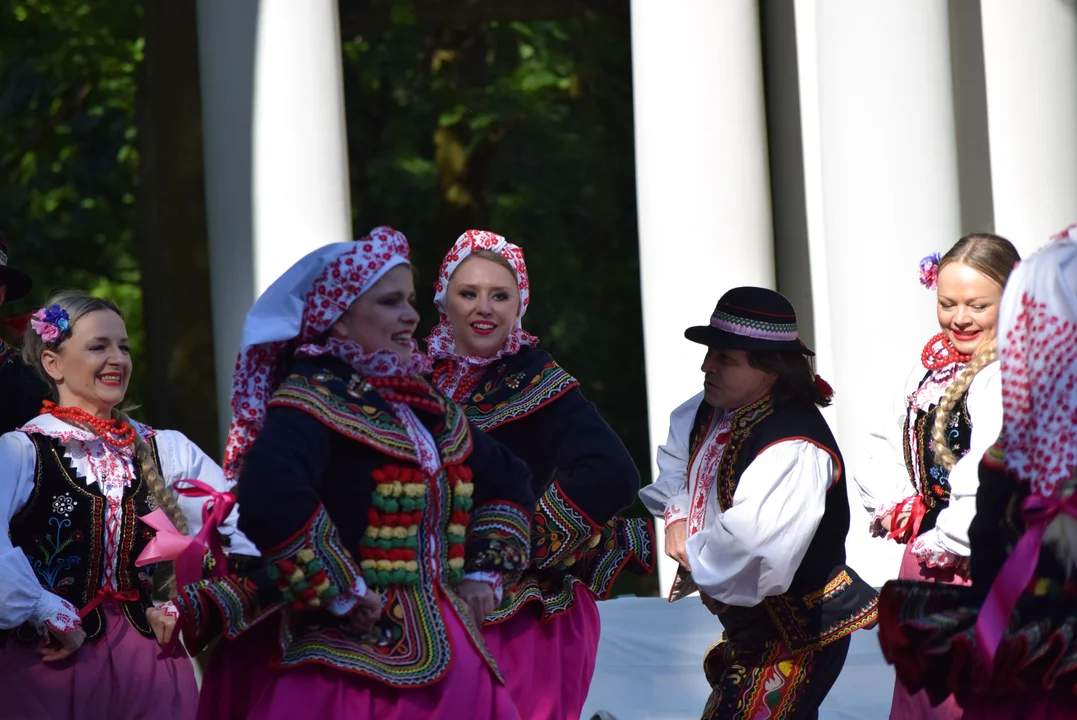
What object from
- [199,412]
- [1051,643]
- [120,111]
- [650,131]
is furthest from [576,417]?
[120,111]

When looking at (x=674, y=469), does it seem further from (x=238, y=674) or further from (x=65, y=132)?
(x=65, y=132)

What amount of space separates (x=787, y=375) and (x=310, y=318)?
1.73 meters

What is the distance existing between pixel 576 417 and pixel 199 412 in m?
6.87

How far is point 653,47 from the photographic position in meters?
8.71

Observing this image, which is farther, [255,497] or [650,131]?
[650,131]

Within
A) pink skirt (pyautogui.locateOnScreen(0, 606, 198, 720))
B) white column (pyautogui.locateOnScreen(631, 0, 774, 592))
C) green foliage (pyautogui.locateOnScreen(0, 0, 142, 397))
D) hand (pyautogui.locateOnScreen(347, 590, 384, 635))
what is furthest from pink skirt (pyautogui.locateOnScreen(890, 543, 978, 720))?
green foliage (pyautogui.locateOnScreen(0, 0, 142, 397))

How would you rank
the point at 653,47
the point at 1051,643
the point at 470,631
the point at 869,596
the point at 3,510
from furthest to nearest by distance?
the point at 653,47, the point at 869,596, the point at 3,510, the point at 470,631, the point at 1051,643

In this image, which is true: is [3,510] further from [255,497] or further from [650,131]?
[650,131]

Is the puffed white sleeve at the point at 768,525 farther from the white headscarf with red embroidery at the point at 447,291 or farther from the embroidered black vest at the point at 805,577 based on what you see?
the white headscarf with red embroidery at the point at 447,291

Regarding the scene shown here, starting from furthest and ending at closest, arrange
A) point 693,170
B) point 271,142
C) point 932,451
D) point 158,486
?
point 693,170 < point 271,142 < point 932,451 < point 158,486

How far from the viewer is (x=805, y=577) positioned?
4.70 metres

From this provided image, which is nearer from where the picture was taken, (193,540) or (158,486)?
(193,540)

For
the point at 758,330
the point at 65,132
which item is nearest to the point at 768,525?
the point at 758,330

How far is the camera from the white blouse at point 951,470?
4.51m
